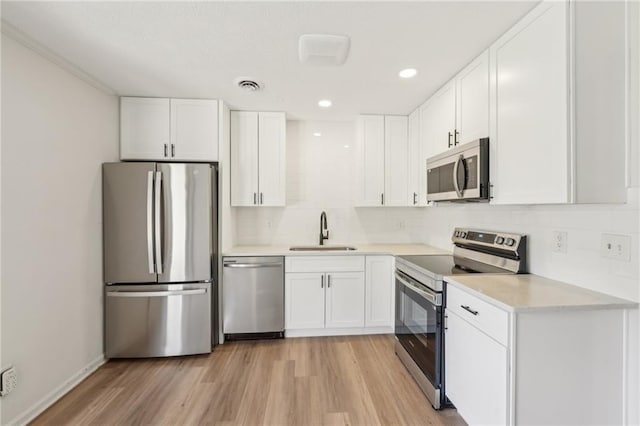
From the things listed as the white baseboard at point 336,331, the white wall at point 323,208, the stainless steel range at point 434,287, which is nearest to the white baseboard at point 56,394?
the white baseboard at point 336,331

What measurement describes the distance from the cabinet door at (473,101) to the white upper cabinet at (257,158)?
1803mm

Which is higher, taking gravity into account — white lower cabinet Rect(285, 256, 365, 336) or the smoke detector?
the smoke detector

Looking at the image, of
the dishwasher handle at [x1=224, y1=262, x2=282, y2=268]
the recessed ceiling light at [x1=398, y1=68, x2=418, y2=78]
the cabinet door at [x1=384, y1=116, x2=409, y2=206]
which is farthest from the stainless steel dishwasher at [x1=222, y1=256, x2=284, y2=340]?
the recessed ceiling light at [x1=398, y1=68, x2=418, y2=78]

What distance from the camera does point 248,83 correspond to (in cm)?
246

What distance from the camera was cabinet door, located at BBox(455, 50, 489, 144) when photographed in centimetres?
194

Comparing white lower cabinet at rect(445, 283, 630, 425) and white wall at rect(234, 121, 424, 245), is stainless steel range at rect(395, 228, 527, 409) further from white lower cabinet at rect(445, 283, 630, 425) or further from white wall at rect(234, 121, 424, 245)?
white wall at rect(234, 121, 424, 245)

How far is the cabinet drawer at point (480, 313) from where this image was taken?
1.37 m

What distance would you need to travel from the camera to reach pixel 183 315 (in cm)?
267

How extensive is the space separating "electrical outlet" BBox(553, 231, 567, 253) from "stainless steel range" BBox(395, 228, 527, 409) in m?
0.20

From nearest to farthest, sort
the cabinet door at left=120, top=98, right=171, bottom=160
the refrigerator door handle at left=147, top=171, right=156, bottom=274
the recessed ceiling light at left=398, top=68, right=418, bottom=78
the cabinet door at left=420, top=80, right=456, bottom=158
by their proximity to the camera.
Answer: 1. the recessed ceiling light at left=398, top=68, right=418, bottom=78
2. the cabinet door at left=420, top=80, right=456, bottom=158
3. the refrigerator door handle at left=147, top=171, right=156, bottom=274
4. the cabinet door at left=120, top=98, right=171, bottom=160

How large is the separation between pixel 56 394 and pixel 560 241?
3.53 m

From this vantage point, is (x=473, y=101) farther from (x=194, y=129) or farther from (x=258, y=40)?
(x=194, y=129)

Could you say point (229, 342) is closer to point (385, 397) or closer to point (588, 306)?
point (385, 397)

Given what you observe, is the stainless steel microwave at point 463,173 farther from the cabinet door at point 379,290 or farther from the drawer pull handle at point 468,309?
the cabinet door at point 379,290
